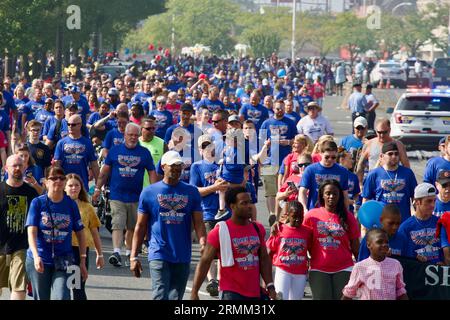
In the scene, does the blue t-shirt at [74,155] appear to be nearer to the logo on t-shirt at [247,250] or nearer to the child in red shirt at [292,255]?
the child in red shirt at [292,255]

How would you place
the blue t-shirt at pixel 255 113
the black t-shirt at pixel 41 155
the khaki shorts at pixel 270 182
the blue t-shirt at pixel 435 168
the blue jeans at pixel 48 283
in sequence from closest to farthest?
the blue jeans at pixel 48 283
the blue t-shirt at pixel 435 168
the black t-shirt at pixel 41 155
the khaki shorts at pixel 270 182
the blue t-shirt at pixel 255 113

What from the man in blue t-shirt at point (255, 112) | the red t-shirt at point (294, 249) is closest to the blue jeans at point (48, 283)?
the red t-shirt at point (294, 249)

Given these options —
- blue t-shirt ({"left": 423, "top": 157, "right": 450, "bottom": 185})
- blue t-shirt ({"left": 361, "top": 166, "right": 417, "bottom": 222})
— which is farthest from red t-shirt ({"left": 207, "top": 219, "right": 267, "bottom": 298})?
blue t-shirt ({"left": 423, "top": 157, "right": 450, "bottom": 185})

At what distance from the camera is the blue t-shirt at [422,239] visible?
471 inches

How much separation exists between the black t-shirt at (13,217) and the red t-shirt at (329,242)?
2.43m

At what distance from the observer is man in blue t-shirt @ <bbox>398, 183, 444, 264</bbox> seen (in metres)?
12.0

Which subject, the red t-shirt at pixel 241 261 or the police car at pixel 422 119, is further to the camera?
the police car at pixel 422 119

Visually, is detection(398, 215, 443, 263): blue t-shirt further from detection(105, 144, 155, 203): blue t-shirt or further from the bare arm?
detection(105, 144, 155, 203): blue t-shirt

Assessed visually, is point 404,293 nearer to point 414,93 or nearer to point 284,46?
point 414,93

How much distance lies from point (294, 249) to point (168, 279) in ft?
3.46

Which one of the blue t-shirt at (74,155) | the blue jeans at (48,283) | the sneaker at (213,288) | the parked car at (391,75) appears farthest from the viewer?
the parked car at (391,75)

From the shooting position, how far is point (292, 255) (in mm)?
11930

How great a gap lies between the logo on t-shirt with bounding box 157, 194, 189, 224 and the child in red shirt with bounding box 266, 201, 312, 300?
0.85 metres

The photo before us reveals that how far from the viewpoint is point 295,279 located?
39.3 feet
